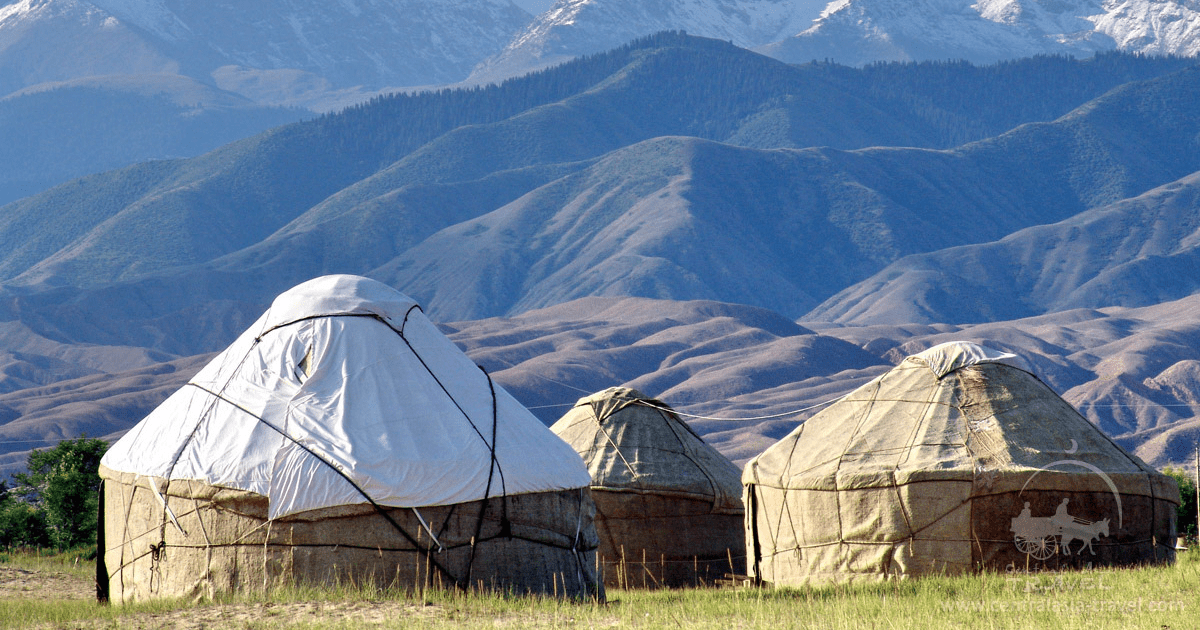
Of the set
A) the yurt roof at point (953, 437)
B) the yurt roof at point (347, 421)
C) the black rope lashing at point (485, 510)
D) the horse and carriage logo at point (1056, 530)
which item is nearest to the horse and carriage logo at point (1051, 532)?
the horse and carriage logo at point (1056, 530)

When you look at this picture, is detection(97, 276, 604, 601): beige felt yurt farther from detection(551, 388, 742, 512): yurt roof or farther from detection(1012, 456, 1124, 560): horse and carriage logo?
detection(551, 388, 742, 512): yurt roof

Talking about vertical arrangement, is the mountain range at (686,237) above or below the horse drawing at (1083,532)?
above

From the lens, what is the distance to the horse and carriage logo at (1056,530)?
10.9 m

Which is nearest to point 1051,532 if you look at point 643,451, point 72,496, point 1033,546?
point 1033,546

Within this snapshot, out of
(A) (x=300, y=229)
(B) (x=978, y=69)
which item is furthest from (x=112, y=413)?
(B) (x=978, y=69)

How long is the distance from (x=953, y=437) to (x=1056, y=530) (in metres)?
1.13

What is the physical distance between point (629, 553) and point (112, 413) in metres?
62.5

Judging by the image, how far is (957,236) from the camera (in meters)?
130

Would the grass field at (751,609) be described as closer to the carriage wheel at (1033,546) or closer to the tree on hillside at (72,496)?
the carriage wheel at (1033,546)

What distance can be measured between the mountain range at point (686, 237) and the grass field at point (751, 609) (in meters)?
47.0

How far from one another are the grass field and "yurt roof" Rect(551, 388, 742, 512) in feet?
16.3

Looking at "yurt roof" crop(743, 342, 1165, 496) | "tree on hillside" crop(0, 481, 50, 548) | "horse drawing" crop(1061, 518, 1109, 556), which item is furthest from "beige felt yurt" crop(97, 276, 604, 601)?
"tree on hillside" crop(0, 481, 50, 548)

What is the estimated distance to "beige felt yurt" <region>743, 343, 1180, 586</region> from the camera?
11.0 m

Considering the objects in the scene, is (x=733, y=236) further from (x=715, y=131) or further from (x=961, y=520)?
(x=961, y=520)
